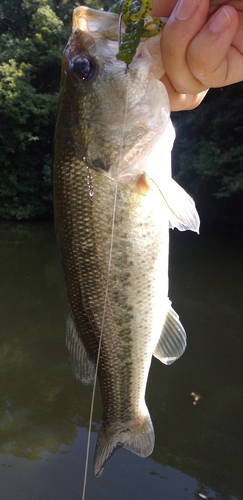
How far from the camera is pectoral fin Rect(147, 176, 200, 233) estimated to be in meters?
1.59

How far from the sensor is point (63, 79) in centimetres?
167

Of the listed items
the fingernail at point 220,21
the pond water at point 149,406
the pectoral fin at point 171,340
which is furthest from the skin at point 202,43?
the pond water at point 149,406

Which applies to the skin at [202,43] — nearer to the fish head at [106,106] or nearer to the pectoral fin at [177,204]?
the fish head at [106,106]

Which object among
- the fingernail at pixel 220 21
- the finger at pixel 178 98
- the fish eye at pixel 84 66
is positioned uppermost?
the fingernail at pixel 220 21

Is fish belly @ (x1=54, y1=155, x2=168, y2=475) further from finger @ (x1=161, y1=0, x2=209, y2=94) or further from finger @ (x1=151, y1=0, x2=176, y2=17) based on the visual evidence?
finger @ (x1=151, y1=0, x2=176, y2=17)

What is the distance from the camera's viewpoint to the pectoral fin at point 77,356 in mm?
1862

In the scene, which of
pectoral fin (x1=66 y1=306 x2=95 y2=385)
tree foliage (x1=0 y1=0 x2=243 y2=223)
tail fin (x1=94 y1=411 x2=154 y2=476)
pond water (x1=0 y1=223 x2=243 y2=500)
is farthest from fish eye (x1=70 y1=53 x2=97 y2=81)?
tree foliage (x1=0 y1=0 x2=243 y2=223)

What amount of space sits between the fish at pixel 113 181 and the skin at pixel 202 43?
0.11 m

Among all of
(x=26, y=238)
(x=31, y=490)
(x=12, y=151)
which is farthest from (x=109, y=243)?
(x=12, y=151)

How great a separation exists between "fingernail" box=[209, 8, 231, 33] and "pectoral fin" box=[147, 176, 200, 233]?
1.62 ft

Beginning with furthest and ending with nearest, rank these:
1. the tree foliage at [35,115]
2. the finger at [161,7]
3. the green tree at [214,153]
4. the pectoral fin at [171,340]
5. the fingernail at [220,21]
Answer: the tree foliage at [35,115], the green tree at [214,153], the pectoral fin at [171,340], the finger at [161,7], the fingernail at [220,21]

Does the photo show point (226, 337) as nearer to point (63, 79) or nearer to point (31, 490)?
point (31, 490)

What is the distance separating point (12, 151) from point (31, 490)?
16.2 m

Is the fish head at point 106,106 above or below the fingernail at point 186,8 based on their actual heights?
below
